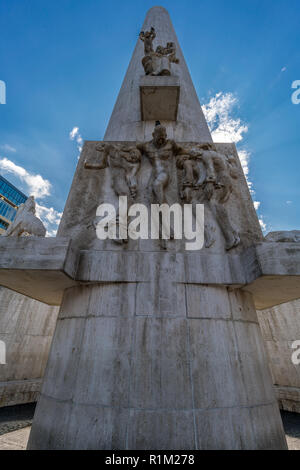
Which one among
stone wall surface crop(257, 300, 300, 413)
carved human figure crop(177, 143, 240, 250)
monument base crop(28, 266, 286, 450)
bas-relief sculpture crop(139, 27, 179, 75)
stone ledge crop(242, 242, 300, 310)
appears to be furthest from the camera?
bas-relief sculpture crop(139, 27, 179, 75)

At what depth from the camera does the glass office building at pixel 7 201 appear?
60.0m

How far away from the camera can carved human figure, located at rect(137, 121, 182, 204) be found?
5.78 m

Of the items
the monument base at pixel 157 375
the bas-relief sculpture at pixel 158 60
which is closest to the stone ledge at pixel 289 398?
the monument base at pixel 157 375

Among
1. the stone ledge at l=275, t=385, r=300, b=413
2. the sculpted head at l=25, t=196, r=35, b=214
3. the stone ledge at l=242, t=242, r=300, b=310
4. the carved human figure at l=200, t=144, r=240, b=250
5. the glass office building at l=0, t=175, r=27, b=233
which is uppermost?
the glass office building at l=0, t=175, r=27, b=233

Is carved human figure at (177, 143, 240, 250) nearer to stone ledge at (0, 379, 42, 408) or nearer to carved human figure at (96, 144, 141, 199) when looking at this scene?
carved human figure at (96, 144, 141, 199)

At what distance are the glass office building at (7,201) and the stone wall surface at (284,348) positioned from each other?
6865cm

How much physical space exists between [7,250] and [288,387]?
11.7 metres

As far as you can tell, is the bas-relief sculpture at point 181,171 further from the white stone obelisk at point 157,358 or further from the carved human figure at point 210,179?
the white stone obelisk at point 157,358

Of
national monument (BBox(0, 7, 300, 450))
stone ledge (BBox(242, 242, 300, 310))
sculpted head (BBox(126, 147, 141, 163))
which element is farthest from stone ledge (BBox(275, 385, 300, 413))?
sculpted head (BBox(126, 147, 141, 163))

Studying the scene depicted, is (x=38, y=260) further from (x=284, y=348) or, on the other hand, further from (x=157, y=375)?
(x=284, y=348)

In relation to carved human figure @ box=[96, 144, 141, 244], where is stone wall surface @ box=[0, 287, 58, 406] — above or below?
below

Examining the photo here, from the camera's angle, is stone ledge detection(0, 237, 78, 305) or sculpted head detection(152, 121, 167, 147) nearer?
stone ledge detection(0, 237, 78, 305)

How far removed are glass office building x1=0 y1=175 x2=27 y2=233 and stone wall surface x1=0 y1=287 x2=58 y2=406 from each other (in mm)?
61304
